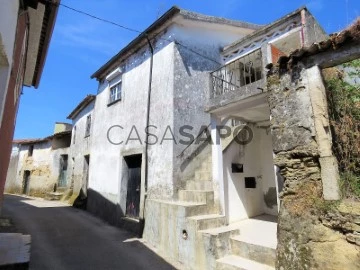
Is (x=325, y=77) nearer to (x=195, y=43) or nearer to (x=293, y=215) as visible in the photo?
(x=293, y=215)

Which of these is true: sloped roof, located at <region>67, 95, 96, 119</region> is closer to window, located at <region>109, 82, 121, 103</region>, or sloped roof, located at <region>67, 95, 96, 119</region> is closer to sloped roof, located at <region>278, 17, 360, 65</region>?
window, located at <region>109, 82, 121, 103</region>

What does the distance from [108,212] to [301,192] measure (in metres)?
8.10

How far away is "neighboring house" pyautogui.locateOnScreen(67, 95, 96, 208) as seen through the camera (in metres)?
14.7

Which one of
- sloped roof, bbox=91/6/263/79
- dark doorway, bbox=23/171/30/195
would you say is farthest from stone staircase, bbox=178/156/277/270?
dark doorway, bbox=23/171/30/195

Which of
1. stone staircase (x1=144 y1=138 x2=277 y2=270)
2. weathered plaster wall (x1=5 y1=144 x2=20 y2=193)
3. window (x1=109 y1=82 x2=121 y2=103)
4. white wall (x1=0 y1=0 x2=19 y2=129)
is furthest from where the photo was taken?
weathered plaster wall (x1=5 y1=144 x2=20 y2=193)

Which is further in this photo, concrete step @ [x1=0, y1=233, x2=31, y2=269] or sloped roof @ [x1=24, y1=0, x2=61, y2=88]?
sloped roof @ [x1=24, y1=0, x2=61, y2=88]

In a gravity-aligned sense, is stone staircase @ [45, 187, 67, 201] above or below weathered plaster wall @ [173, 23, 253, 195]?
below

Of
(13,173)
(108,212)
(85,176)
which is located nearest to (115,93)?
(108,212)

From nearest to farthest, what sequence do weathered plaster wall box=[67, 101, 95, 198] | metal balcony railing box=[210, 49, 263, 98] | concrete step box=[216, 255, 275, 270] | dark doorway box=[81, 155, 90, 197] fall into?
concrete step box=[216, 255, 275, 270], metal balcony railing box=[210, 49, 263, 98], dark doorway box=[81, 155, 90, 197], weathered plaster wall box=[67, 101, 95, 198]

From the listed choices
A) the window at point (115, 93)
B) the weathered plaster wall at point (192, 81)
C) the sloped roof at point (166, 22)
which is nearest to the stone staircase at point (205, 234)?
the weathered plaster wall at point (192, 81)

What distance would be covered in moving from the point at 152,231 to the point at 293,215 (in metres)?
4.37

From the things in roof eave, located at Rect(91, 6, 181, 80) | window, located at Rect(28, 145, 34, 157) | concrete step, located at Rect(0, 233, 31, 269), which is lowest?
concrete step, located at Rect(0, 233, 31, 269)

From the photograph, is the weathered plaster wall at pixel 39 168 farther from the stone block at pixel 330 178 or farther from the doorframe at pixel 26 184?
the stone block at pixel 330 178

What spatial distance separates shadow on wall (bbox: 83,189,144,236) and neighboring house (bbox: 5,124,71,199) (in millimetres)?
6170
